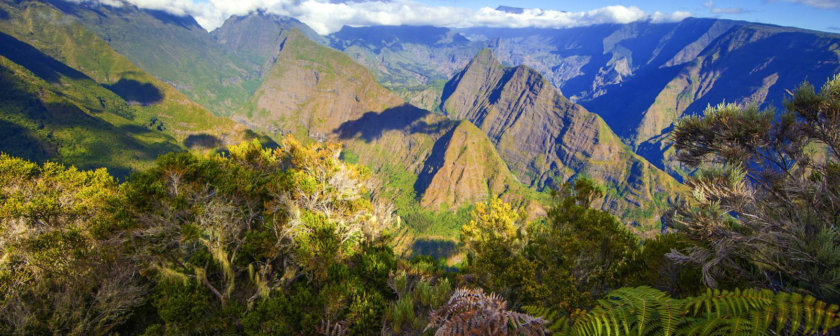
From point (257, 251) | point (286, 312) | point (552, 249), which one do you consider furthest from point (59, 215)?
point (552, 249)

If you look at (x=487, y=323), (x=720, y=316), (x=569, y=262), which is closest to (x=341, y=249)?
(x=569, y=262)

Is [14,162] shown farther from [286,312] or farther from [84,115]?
[84,115]

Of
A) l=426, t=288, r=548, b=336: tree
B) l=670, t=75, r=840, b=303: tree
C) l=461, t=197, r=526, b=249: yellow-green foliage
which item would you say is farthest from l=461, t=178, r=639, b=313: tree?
l=426, t=288, r=548, b=336: tree

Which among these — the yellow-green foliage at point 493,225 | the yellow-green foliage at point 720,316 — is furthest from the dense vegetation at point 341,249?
the yellow-green foliage at point 720,316

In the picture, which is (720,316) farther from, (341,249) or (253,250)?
(253,250)

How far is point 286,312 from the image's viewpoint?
1195 centimetres

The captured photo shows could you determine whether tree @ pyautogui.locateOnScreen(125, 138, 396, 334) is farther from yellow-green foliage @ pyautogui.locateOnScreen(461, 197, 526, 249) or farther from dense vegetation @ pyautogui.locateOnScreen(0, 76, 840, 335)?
yellow-green foliage @ pyautogui.locateOnScreen(461, 197, 526, 249)

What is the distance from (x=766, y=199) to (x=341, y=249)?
17977mm

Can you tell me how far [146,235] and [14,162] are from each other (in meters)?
14.3

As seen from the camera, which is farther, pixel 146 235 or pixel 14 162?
pixel 14 162

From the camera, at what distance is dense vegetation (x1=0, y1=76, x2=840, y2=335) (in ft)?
32.4

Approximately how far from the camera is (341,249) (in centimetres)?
1636

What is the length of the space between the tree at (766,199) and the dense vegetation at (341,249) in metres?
0.06

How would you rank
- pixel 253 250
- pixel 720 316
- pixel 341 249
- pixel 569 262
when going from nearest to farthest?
1. pixel 720 316
2. pixel 569 262
3. pixel 253 250
4. pixel 341 249
